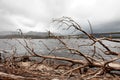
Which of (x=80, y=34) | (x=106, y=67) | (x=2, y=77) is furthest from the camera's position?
(x=80, y=34)

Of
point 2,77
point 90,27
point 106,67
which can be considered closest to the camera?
point 2,77

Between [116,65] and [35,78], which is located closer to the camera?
[35,78]

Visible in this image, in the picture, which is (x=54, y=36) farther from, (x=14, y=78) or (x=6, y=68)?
(x=14, y=78)

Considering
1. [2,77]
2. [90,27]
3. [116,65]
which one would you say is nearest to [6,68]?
[2,77]

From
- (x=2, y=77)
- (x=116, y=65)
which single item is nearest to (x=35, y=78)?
(x=2, y=77)

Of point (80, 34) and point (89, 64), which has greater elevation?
point (80, 34)

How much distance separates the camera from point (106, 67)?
628cm

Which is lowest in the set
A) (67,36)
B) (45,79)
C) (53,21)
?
(45,79)

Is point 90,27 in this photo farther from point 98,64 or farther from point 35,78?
point 35,78

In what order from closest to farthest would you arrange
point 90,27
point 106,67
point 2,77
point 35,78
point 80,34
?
point 35,78 → point 2,77 → point 106,67 → point 90,27 → point 80,34

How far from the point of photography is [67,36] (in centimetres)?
772

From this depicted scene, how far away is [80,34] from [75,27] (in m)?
0.59

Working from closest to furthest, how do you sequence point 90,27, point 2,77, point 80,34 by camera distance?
point 2,77, point 90,27, point 80,34

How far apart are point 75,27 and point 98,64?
1463mm
